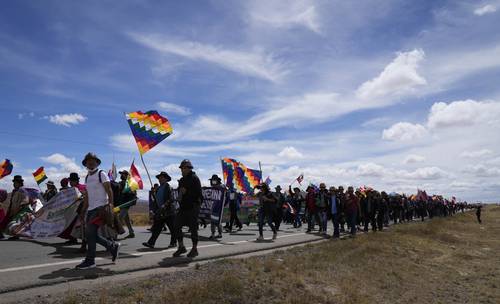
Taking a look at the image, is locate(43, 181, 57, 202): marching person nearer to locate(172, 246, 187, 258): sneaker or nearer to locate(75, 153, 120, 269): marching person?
locate(172, 246, 187, 258): sneaker

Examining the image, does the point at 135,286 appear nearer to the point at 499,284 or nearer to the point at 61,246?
the point at 61,246

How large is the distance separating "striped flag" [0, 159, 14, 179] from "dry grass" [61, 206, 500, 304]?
12.8m

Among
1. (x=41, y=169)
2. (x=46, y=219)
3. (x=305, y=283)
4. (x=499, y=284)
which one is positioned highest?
(x=41, y=169)

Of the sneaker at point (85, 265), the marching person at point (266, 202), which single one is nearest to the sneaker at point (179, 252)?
the sneaker at point (85, 265)

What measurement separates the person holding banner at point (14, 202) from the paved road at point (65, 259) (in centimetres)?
129

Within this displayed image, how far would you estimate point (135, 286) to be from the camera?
615 cm

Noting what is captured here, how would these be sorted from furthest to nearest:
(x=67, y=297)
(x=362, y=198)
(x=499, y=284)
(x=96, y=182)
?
(x=362, y=198) → (x=499, y=284) → (x=96, y=182) → (x=67, y=297)

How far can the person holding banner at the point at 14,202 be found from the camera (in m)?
12.9

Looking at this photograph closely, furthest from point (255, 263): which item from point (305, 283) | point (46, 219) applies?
point (46, 219)

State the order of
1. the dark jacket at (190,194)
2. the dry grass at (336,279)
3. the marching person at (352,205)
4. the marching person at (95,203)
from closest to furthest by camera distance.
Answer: the dry grass at (336,279) → the marching person at (95,203) → the dark jacket at (190,194) → the marching person at (352,205)

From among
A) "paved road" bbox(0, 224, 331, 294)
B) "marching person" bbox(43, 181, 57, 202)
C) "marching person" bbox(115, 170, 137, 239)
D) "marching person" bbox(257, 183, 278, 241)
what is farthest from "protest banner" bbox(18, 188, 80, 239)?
"marching person" bbox(257, 183, 278, 241)

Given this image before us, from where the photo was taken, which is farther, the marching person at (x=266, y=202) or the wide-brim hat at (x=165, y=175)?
the marching person at (x=266, y=202)

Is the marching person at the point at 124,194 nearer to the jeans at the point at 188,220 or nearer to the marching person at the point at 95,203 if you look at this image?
the jeans at the point at 188,220

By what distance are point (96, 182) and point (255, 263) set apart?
344 centimetres
